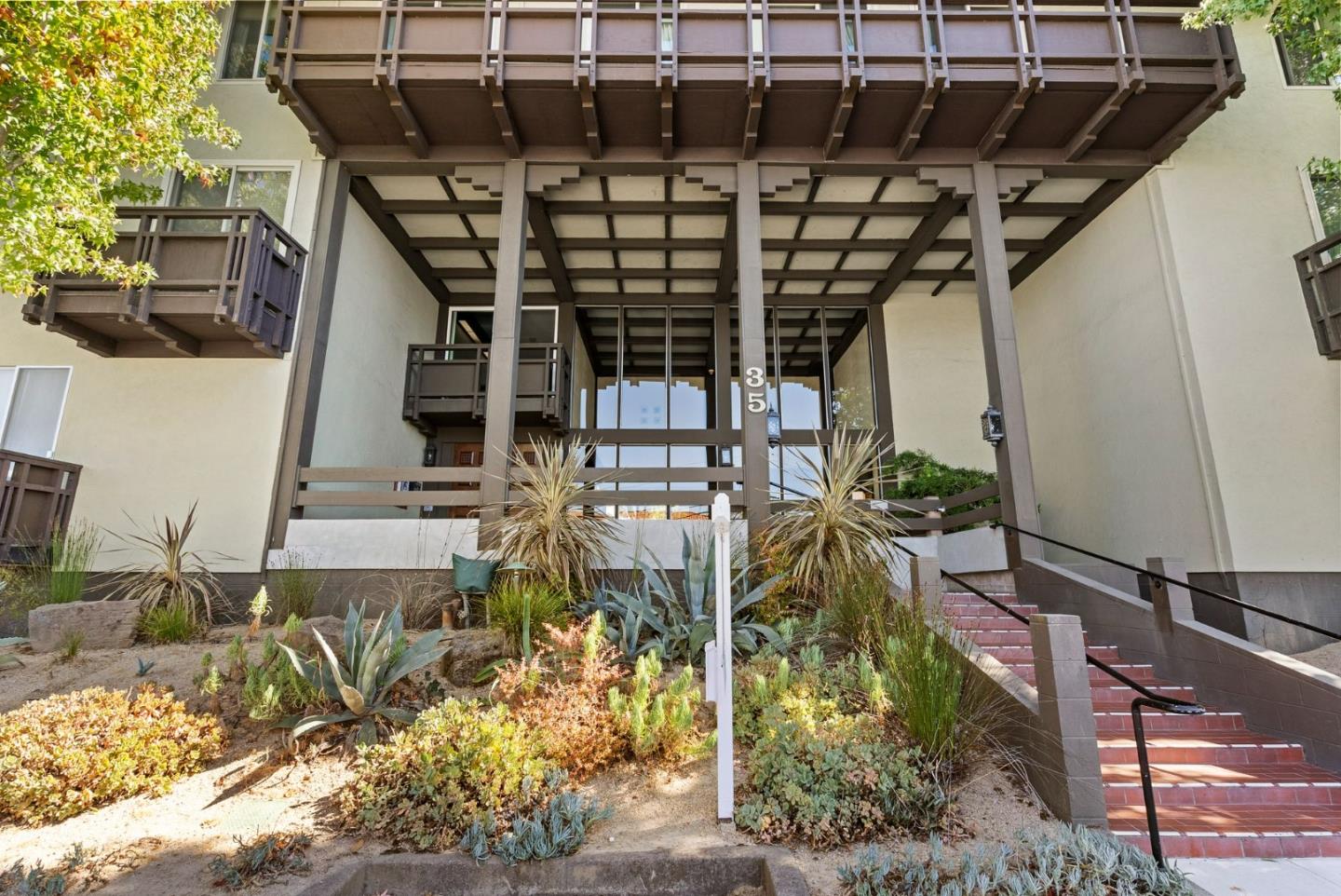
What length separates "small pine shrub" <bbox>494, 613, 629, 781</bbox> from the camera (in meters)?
3.72

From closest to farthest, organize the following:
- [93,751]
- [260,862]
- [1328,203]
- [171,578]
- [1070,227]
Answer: [260,862], [93,751], [171,578], [1328,203], [1070,227]

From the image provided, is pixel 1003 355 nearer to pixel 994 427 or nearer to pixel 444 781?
pixel 994 427

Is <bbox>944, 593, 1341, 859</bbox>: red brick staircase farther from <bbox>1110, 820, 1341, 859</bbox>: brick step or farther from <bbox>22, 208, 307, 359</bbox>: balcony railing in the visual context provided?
<bbox>22, 208, 307, 359</bbox>: balcony railing

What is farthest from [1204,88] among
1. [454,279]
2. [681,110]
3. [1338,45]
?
[454,279]

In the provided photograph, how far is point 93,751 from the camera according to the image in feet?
11.9

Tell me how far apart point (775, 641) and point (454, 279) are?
9168 millimetres

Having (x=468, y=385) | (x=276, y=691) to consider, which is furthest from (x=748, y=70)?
(x=276, y=691)

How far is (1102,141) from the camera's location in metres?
8.35

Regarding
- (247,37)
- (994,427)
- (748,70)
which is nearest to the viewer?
(748,70)

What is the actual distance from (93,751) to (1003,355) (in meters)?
8.93

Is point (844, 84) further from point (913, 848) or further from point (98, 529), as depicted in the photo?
point (98, 529)

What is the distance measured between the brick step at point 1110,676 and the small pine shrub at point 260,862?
498cm

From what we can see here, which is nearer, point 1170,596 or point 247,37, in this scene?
point 1170,596

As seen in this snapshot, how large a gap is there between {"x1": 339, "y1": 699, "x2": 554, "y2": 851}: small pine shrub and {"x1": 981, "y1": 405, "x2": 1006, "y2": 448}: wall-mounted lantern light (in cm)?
644
